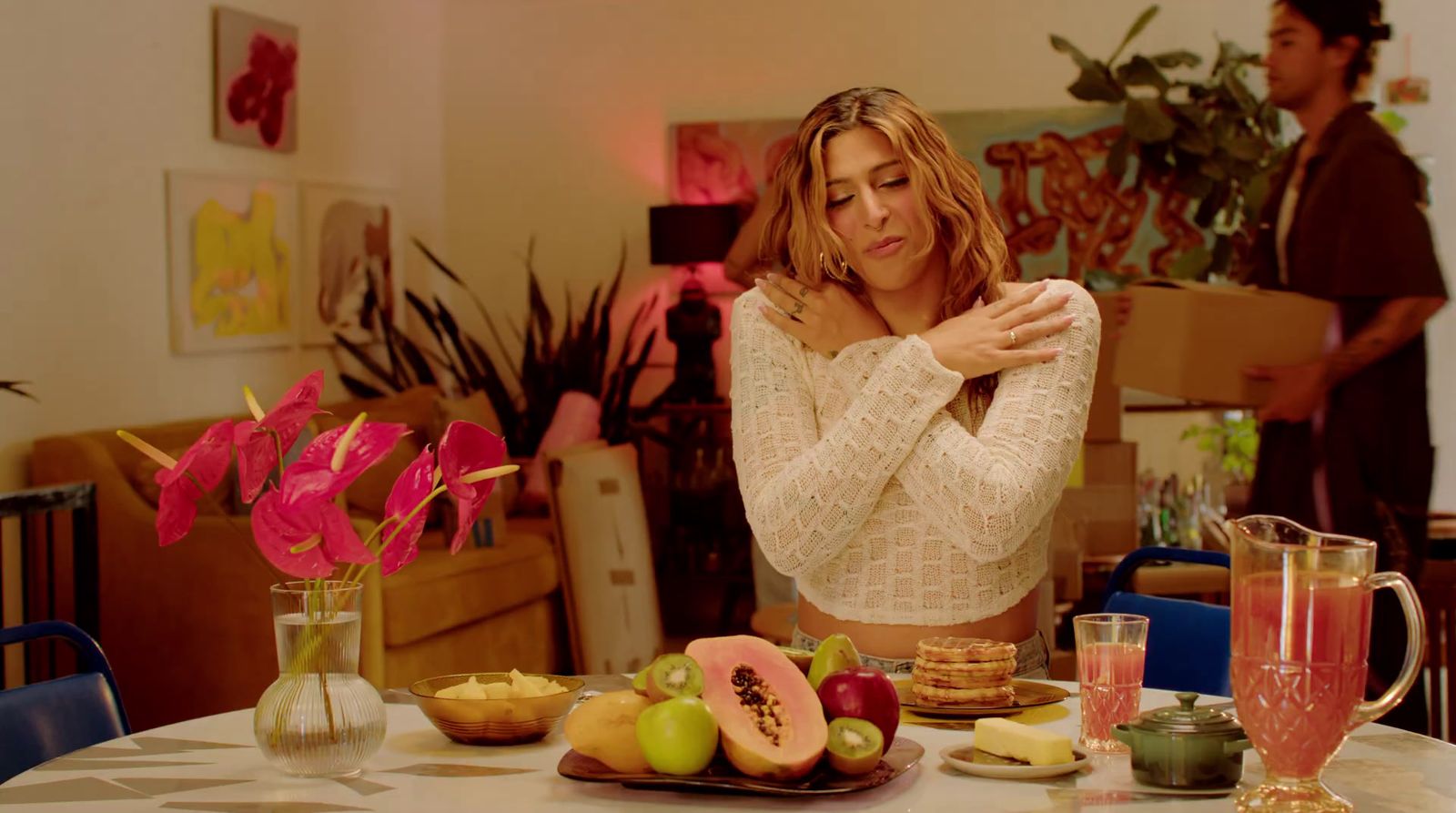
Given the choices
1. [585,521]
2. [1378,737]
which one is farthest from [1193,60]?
[1378,737]

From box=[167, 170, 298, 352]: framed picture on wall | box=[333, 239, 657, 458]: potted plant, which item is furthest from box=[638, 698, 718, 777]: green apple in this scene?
box=[333, 239, 657, 458]: potted plant

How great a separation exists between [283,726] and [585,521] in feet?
11.1

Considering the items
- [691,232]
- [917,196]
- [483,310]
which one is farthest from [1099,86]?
[917,196]

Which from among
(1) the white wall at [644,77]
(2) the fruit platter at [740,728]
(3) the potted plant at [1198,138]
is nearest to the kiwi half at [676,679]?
(2) the fruit platter at [740,728]

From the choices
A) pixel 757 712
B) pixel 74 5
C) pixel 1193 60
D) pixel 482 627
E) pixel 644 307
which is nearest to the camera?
pixel 757 712

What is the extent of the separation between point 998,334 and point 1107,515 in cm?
313

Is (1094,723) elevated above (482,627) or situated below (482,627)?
above

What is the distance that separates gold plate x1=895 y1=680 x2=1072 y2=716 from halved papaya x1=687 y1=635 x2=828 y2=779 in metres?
0.27

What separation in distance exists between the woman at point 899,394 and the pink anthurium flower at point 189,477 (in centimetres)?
67

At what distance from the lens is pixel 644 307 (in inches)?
279

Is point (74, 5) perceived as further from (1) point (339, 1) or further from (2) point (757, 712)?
(2) point (757, 712)

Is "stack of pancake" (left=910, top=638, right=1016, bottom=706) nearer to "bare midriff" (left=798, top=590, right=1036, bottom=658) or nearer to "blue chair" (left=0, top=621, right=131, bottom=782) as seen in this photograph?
"bare midriff" (left=798, top=590, right=1036, bottom=658)

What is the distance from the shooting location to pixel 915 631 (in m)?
1.95

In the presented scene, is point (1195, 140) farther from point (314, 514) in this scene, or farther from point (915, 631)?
point (314, 514)
